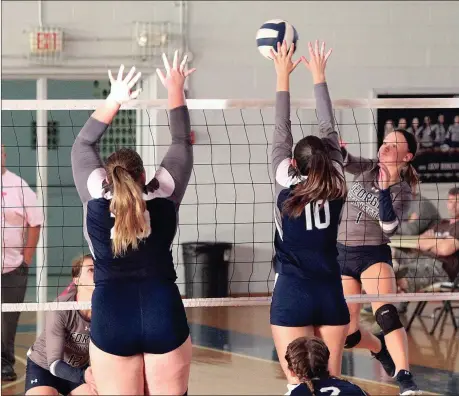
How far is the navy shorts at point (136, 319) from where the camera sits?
151 inches

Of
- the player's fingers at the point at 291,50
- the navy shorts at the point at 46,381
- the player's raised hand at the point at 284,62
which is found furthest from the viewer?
the navy shorts at the point at 46,381

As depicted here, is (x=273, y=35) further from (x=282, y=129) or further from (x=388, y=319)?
(x=388, y=319)

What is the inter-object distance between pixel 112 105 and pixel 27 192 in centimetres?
369

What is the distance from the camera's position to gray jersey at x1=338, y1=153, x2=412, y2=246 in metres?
5.84

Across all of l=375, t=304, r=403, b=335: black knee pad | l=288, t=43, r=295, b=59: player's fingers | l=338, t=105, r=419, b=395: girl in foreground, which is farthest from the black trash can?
l=288, t=43, r=295, b=59: player's fingers

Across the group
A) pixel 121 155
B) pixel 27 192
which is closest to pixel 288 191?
pixel 121 155

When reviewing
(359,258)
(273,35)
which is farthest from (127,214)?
(359,258)

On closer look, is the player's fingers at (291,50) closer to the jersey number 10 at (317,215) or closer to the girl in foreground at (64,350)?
the jersey number 10 at (317,215)

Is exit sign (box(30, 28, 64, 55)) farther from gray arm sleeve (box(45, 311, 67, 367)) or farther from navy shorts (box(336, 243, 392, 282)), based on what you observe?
gray arm sleeve (box(45, 311, 67, 367))

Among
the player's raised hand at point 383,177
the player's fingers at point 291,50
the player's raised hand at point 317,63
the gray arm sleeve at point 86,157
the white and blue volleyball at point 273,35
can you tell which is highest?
the white and blue volleyball at point 273,35

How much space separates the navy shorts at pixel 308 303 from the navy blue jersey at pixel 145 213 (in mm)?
707

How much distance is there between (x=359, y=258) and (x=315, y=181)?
67.6 inches

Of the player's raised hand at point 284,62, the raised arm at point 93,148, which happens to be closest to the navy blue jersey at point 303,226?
the player's raised hand at point 284,62

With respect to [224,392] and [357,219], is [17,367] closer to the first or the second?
[224,392]
